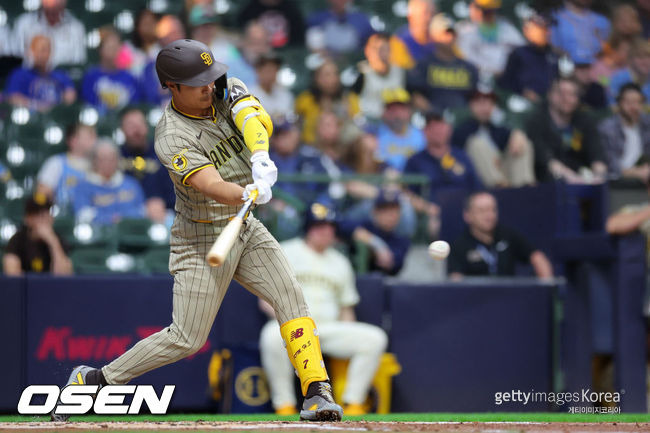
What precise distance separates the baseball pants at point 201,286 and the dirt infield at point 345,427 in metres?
0.32

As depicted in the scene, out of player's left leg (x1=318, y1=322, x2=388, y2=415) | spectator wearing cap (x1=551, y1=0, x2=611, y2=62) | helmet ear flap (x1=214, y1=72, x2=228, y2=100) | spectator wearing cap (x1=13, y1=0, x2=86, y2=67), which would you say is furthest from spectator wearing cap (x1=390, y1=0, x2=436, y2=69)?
helmet ear flap (x1=214, y1=72, x2=228, y2=100)

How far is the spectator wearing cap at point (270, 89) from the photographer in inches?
390

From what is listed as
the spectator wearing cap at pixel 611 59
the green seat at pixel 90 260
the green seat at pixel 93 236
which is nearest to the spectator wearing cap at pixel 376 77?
the spectator wearing cap at pixel 611 59

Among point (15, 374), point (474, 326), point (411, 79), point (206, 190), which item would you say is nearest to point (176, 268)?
point (206, 190)

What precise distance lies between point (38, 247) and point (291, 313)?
12.8 feet

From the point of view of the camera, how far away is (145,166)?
8805 mm

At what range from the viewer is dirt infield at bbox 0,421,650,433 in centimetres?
420

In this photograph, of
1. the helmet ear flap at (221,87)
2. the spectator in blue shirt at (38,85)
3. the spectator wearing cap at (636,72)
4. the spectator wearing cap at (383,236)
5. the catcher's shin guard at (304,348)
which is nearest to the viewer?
the catcher's shin guard at (304,348)

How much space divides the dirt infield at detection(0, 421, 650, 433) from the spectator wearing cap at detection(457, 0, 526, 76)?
6660 mm

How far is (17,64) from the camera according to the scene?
9422 mm

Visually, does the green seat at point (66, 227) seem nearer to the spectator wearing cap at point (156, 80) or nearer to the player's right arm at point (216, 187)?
the spectator wearing cap at point (156, 80)

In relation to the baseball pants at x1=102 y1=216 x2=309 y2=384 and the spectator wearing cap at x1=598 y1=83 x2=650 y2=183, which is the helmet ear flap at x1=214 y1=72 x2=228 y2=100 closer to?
the baseball pants at x1=102 y1=216 x2=309 y2=384

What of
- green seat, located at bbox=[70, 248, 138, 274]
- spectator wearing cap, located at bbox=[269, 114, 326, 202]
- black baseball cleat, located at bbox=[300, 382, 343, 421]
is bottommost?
black baseball cleat, located at bbox=[300, 382, 343, 421]

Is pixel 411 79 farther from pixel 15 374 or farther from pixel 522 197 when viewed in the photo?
pixel 15 374
